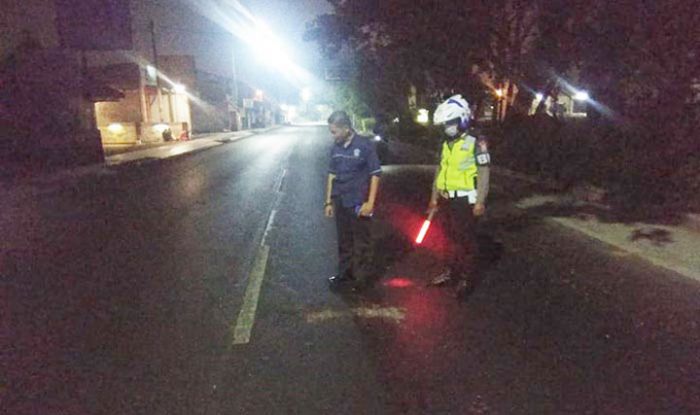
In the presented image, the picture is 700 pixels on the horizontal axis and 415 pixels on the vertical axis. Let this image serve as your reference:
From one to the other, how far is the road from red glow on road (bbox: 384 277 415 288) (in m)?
0.02

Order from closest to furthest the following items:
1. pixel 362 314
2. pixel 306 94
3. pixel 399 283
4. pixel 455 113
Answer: pixel 362 314, pixel 455 113, pixel 399 283, pixel 306 94

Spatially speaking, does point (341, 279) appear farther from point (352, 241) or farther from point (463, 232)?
point (463, 232)

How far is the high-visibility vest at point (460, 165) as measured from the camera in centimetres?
598

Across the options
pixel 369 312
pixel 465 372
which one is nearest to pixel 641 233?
pixel 369 312

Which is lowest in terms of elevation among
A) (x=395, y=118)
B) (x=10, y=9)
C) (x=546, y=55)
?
(x=395, y=118)

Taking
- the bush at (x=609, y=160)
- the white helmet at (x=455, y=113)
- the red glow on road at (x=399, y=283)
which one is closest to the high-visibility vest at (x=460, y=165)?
the white helmet at (x=455, y=113)

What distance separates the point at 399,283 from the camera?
6883 mm

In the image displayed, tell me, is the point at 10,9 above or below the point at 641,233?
above

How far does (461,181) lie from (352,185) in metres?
1.05

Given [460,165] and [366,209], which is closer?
[460,165]

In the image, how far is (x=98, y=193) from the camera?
16.1 meters

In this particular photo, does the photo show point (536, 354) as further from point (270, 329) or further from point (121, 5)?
point (121, 5)

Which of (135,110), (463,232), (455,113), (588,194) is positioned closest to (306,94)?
(135,110)

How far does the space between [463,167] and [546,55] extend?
14318 millimetres
